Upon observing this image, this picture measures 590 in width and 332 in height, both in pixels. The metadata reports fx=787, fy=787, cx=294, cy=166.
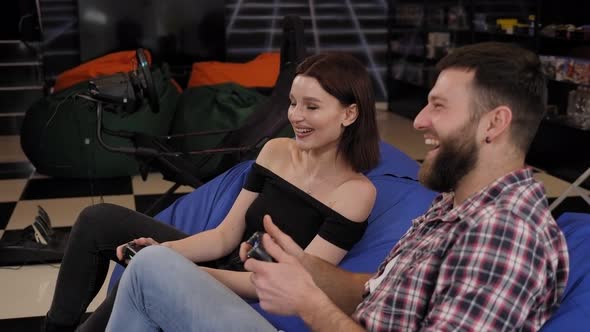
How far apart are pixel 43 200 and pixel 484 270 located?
3.63 m

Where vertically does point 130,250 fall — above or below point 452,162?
below

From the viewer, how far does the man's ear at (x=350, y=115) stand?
203 centimetres

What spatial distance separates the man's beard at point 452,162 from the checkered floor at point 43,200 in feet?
6.27

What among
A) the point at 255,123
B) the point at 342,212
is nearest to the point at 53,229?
the point at 255,123

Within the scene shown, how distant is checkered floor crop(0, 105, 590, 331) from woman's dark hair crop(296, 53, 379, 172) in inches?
53.1

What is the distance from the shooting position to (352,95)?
6.63ft

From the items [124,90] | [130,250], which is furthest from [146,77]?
[130,250]

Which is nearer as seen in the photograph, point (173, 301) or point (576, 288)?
point (576, 288)

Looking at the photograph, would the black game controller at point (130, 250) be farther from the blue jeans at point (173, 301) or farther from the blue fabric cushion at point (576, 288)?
the blue fabric cushion at point (576, 288)

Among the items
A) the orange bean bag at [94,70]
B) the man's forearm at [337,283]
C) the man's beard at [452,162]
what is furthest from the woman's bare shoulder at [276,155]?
the orange bean bag at [94,70]

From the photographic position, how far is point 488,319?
113 cm

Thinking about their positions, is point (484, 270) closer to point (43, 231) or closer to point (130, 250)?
point (130, 250)

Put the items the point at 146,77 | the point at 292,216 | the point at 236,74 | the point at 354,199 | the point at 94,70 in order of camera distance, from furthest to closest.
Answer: the point at 236,74
the point at 94,70
the point at 146,77
the point at 292,216
the point at 354,199

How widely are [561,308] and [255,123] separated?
7.80 feet
